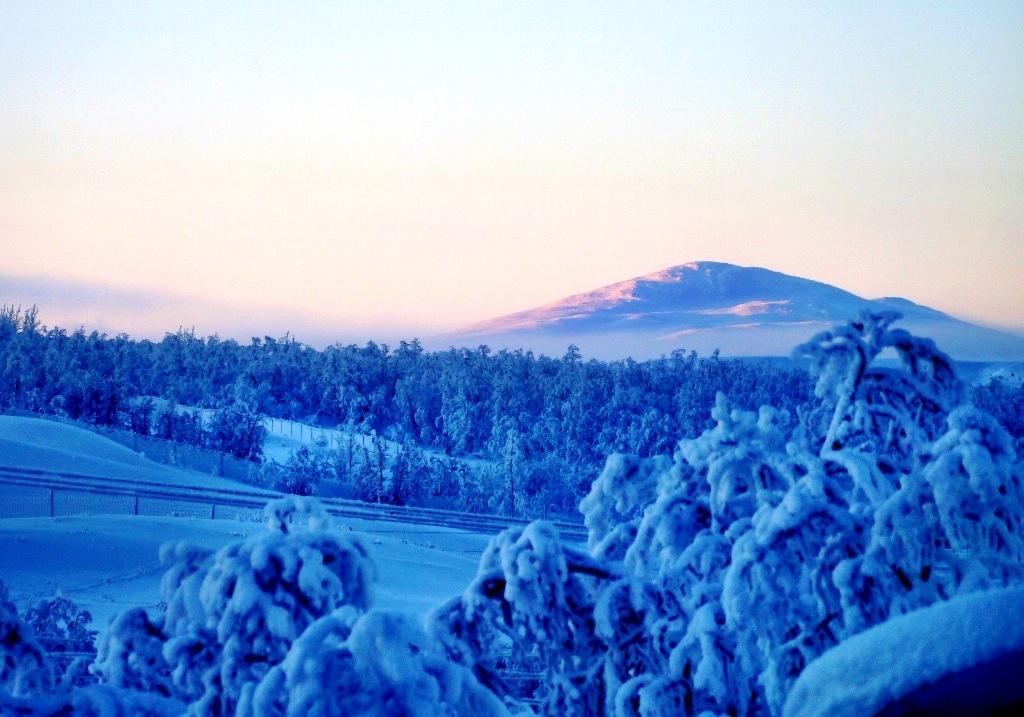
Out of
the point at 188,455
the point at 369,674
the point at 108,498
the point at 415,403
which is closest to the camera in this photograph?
the point at 369,674

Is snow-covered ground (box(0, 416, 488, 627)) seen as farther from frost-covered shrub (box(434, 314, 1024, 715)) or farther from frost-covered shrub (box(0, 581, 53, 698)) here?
frost-covered shrub (box(0, 581, 53, 698))

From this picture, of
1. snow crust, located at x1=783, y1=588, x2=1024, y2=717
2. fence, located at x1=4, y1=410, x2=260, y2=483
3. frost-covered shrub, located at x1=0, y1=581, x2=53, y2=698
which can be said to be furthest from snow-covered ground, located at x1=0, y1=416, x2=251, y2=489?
snow crust, located at x1=783, y1=588, x2=1024, y2=717

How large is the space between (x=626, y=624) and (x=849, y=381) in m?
2.74

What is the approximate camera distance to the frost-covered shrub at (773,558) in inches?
283

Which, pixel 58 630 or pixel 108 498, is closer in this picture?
pixel 58 630

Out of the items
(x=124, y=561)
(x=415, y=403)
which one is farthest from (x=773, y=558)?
(x=415, y=403)

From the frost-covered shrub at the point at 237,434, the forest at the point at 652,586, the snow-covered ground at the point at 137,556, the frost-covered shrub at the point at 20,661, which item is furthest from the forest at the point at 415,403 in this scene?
the frost-covered shrub at the point at 20,661

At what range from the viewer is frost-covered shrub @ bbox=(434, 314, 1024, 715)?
23.5 ft

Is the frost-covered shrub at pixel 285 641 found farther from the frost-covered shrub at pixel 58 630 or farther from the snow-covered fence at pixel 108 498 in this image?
the snow-covered fence at pixel 108 498

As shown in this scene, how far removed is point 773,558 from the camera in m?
7.75

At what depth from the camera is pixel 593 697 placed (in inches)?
311

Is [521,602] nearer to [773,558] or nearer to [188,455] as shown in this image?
[773,558]

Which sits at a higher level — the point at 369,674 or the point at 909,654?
the point at 909,654

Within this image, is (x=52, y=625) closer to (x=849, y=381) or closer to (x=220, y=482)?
(x=849, y=381)
